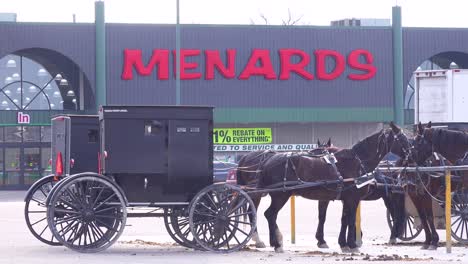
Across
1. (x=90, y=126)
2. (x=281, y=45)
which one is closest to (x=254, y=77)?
(x=281, y=45)

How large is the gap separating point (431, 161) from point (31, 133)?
3482 cm

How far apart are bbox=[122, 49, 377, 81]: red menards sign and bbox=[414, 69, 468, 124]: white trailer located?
23.1m

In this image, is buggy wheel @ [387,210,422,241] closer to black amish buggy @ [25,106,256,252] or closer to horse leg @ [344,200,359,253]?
horse leg @ [344,200,359,253]

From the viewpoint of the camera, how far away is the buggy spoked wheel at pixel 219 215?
18.5m

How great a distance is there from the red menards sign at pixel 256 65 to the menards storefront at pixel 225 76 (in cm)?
5

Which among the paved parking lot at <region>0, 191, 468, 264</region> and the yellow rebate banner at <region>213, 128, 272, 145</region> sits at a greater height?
the yellow rebate banner at <region>213, 128, 272, 145</region>

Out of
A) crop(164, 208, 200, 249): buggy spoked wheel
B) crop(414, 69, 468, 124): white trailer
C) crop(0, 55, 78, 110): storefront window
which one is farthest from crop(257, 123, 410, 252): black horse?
crop(0, 55, 78, 110): storefront window

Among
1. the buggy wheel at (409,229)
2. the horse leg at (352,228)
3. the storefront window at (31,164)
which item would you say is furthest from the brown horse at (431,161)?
the storefront window at (31,164)

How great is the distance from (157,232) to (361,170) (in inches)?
283

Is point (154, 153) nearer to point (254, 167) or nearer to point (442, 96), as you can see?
point (254, 167)

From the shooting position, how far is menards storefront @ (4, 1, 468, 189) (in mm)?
50406

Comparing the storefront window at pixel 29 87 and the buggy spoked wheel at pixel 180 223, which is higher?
the storefront window at pixel 29 87

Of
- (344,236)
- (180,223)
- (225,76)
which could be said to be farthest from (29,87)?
(344,236)

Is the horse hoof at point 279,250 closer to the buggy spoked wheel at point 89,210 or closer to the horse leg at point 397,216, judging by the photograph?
the buggy spoked wheel at point 89,210
